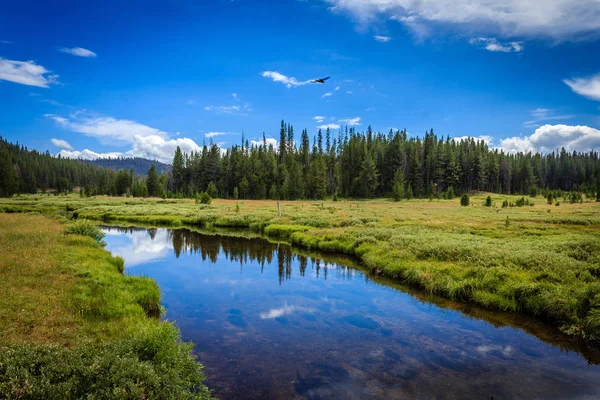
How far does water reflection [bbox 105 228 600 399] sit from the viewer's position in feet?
31.0

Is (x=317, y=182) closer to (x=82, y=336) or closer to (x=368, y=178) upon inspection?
(x=368, y=178)

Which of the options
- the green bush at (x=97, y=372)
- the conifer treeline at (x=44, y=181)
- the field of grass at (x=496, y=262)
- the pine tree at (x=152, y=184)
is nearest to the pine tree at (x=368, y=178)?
the conifer treeline at (x=44, y=181)

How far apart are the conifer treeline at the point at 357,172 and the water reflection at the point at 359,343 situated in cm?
7535

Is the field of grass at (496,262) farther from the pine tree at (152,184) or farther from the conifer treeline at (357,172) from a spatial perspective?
the pine tree at (152,184)

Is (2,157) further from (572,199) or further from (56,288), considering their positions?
(572,199)

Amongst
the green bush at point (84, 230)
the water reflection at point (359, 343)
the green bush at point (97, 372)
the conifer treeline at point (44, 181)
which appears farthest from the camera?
the conifer treeline at point (44, 181)

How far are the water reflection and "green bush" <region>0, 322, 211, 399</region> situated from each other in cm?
188

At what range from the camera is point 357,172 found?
4355 inches

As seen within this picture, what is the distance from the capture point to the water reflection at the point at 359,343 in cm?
944

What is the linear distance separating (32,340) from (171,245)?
24905 millimetres

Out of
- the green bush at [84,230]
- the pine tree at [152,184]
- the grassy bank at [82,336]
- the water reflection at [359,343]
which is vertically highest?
the pine tree at [152,184]

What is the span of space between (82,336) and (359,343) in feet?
28.2

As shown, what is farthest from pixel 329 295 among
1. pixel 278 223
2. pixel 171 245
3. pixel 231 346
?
pixel 278 223

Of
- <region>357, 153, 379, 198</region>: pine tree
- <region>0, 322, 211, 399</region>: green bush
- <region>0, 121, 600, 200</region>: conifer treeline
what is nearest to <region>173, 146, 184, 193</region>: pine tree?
<region>0, 121, 600, 200</region>: conifer treeline
